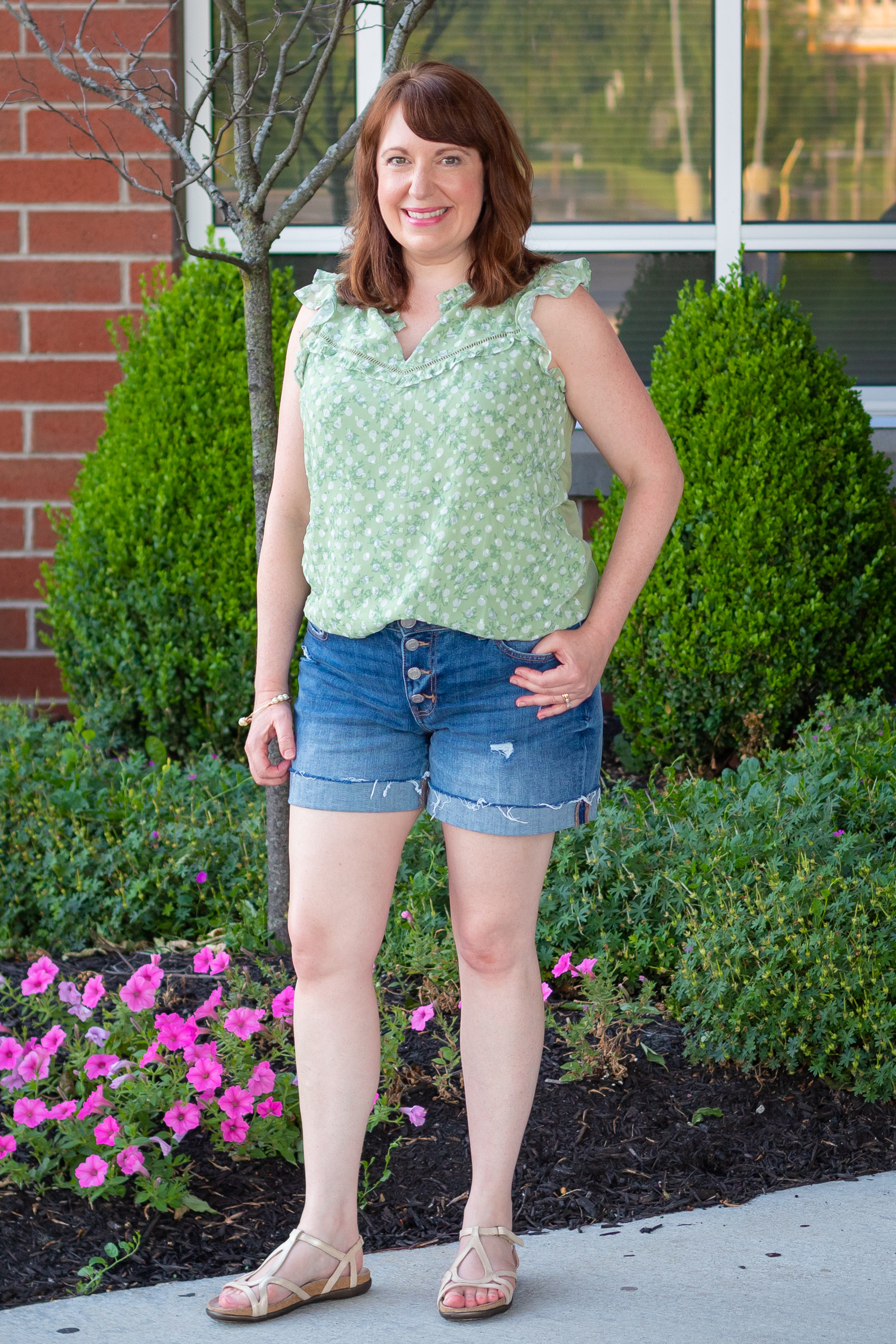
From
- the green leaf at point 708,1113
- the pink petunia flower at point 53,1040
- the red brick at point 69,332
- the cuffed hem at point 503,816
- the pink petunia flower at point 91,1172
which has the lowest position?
the green leaf at point 708,1113

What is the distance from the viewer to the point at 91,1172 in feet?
7.59

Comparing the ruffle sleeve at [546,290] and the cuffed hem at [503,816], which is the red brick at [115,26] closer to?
the ruffle sleeve at [546,290]

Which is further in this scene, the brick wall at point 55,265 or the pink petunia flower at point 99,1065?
the brick wall at point 55,265

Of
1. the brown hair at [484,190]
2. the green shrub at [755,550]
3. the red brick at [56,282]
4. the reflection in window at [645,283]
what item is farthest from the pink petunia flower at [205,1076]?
the reflection in window at [645,283]

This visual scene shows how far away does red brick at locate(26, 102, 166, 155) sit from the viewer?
16.4 feet

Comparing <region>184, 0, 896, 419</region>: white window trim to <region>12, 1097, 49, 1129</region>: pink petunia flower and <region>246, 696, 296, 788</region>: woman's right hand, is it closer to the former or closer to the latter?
<region>246, 696, 296, 788</region>: woman's right hand

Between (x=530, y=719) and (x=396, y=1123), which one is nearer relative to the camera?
(x=530, y=719)

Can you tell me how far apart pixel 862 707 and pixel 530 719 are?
2506mm

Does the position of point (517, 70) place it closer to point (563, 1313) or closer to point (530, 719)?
point (530, 719)

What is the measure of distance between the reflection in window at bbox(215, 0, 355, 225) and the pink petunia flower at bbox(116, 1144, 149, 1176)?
3.84m

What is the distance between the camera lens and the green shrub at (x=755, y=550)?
4.42m

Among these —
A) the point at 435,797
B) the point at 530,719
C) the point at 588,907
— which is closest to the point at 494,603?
the point at 530,719

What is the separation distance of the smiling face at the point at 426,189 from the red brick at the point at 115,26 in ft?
11.3

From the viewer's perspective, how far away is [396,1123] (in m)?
2.66
